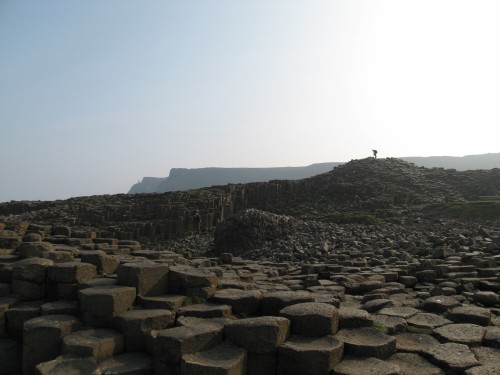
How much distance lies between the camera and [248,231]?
49.1 ft

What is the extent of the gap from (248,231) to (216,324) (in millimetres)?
10177

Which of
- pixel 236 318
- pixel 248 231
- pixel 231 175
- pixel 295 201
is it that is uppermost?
pixel 231 175

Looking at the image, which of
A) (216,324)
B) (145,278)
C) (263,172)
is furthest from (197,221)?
(263,172)

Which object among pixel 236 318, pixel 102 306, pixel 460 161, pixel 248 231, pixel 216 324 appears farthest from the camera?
pixel 460 161

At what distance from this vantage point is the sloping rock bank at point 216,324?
4.27 m

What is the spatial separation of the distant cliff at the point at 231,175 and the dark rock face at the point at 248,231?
111 m

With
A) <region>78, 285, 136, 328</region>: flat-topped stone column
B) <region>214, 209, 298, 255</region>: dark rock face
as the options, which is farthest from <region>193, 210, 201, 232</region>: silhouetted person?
<region>78, 285, 136, 328</region>: flat-topped stone column

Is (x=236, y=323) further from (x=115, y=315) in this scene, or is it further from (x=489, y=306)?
(x=489, y=306)

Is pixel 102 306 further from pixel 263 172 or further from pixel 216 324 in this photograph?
pixel 263 172

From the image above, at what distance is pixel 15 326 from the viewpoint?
547cm

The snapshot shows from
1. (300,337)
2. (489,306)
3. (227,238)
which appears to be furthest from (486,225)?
(300,337)

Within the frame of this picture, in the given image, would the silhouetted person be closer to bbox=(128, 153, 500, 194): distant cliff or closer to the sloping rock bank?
the sloping rock bank

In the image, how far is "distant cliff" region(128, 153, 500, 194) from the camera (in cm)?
11906

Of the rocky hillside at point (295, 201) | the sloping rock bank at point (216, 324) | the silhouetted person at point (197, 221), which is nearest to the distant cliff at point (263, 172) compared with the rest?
the rocky hillside at point (295, 201)
